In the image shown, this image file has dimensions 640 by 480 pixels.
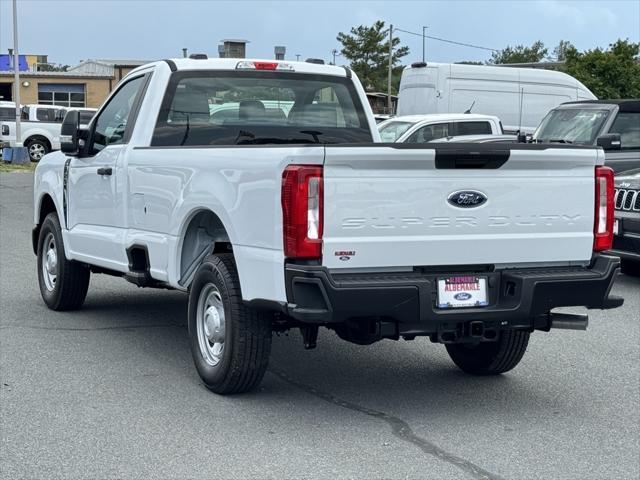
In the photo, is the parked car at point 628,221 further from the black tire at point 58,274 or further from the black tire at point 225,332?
the black tire at point 225,332

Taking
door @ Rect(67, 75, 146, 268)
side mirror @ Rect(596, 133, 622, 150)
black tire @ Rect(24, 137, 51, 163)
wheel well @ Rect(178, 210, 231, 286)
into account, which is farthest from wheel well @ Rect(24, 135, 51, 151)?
wheel well @ Rect(178, 210, 231, 286)

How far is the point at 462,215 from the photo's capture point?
5.95m

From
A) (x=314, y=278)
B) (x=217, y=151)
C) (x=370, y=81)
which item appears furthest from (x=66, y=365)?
(x=370, y=81)

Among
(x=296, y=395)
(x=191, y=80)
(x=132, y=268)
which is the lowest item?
(x=296, y=395)

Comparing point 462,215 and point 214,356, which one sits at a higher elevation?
point 462,215

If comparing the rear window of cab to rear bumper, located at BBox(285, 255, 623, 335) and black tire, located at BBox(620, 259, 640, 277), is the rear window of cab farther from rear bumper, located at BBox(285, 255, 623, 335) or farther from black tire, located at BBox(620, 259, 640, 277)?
black tire, located at BBox(620, 259, 640, 277)

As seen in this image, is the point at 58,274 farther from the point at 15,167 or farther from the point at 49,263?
the point at 15,167

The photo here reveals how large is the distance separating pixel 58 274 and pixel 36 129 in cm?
2965

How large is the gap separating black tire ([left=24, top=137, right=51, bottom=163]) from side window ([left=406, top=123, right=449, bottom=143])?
21645mm

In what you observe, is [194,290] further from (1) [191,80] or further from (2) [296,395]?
(1) [191,80]

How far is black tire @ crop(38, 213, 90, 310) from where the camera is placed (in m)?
9.12

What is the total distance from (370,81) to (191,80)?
240ft

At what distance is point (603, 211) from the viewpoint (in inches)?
250

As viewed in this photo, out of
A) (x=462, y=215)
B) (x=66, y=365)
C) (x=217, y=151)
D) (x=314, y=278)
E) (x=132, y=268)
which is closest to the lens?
(x=314, y=278)
